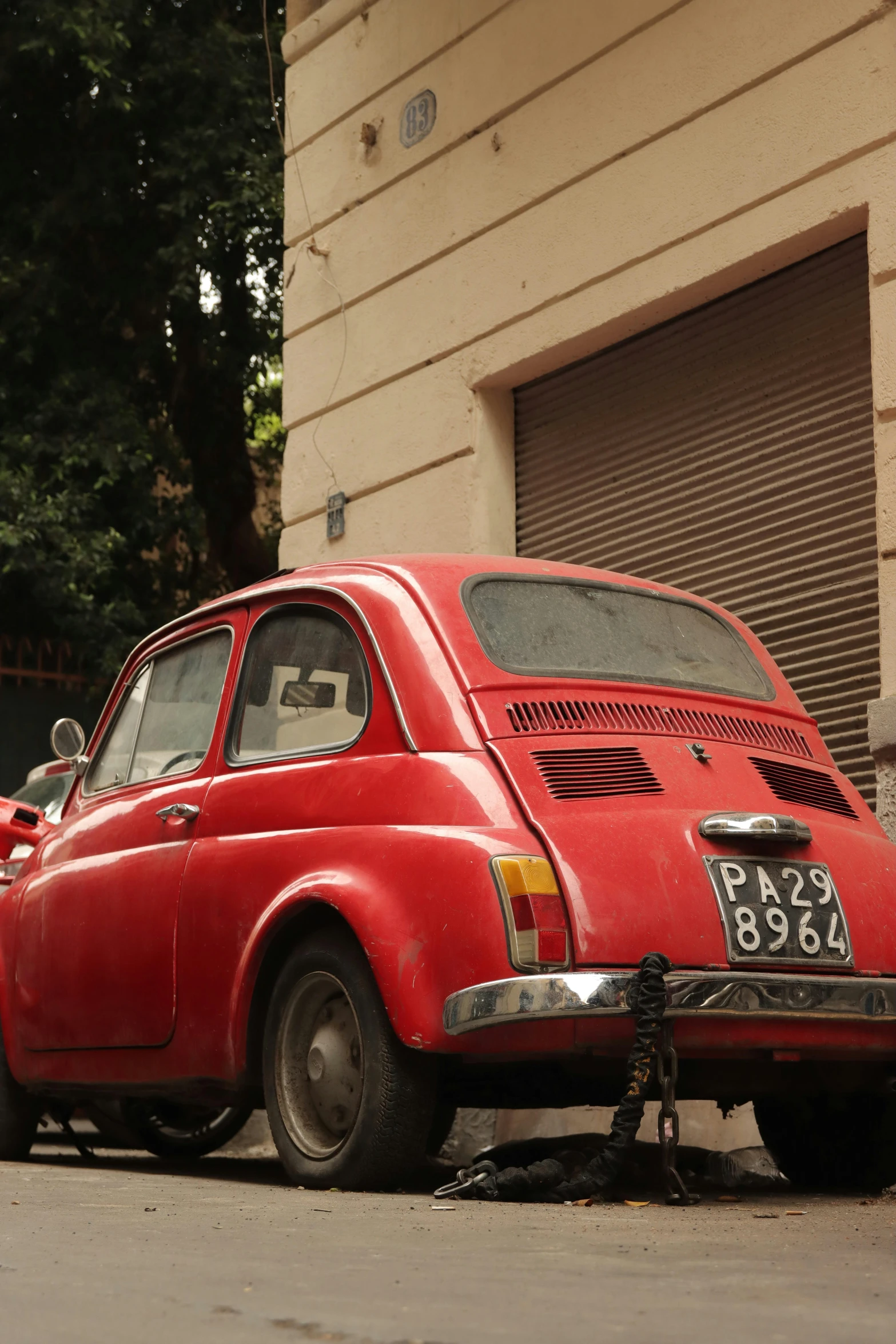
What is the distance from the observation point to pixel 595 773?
481cm

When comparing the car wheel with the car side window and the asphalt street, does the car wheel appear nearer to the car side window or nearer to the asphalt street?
the car side window

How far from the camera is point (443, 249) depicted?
10.1 meters

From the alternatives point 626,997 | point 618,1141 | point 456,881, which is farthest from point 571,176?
point 618,1141

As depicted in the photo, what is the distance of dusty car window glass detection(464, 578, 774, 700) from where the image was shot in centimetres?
518

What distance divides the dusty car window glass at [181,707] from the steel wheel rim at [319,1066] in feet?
3.57

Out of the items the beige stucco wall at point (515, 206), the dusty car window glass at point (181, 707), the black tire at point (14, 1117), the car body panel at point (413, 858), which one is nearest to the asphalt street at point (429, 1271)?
the car body panel at point (413, 858)

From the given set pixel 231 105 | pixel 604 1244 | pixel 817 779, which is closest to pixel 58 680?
pixel 231 105

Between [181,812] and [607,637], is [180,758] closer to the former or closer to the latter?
[181,812]

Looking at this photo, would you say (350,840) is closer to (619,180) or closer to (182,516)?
(619,180)

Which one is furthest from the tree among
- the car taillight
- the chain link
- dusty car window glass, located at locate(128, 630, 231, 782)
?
the chain link

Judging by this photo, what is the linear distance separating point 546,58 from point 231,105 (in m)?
9.68

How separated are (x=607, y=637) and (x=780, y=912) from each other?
3.67 ft

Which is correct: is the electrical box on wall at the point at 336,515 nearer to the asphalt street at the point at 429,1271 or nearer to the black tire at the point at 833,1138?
the black tire at the point at 833,1138

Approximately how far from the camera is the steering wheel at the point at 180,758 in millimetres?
5727
